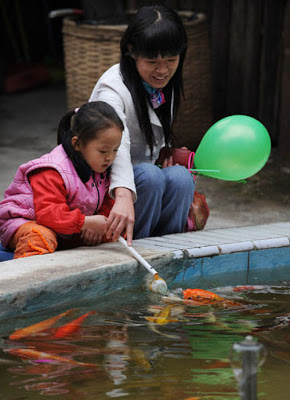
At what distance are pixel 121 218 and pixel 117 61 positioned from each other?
105 inches

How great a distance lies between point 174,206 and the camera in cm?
316

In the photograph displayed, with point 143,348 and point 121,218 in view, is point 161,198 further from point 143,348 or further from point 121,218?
point 143,348

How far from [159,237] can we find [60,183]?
0.53 m

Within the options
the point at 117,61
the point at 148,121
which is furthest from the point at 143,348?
the point at 117,61

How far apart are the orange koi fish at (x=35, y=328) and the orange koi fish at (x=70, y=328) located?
48 mm

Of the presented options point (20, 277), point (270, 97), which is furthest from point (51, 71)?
point (20, 277)

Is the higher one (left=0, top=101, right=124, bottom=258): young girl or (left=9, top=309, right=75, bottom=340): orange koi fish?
(left=0, top=101, right=124, bottom=258): young girl

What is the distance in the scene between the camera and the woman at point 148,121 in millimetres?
2881

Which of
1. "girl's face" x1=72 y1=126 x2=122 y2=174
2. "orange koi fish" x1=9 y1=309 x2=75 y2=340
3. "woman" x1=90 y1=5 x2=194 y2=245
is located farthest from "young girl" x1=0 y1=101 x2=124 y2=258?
"orange koi fish" x1=9 y1=309 x2=75 y2=340

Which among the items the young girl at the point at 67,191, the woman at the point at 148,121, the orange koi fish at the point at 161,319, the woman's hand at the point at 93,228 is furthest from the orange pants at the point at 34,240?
the orange koi fish at the point at 161,319

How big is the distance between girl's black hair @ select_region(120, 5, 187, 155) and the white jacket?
0.12ft

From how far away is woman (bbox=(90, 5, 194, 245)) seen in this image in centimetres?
288

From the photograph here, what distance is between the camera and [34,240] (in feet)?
8.98

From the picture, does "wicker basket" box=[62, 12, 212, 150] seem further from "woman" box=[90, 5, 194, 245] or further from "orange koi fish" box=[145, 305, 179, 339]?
"orange koi fish" box=[145, 305, 179, 339]
